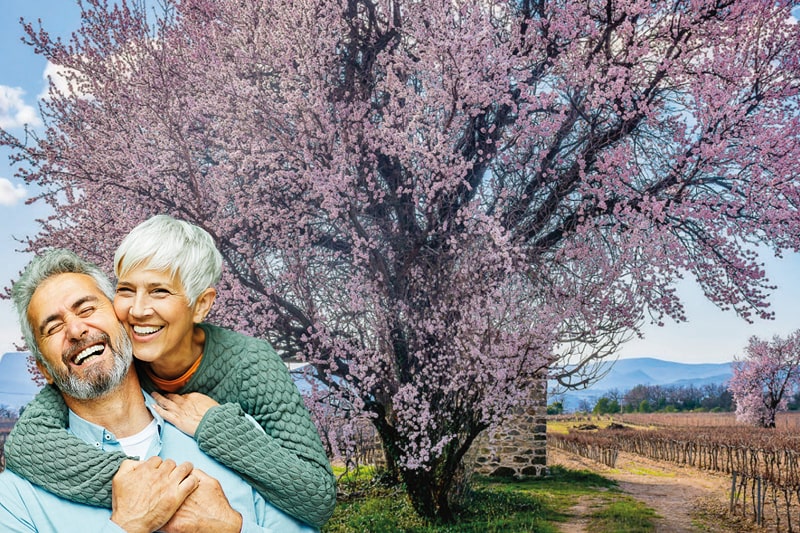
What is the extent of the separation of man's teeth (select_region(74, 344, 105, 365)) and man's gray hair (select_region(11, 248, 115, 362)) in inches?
6.5

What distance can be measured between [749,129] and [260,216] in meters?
5.41

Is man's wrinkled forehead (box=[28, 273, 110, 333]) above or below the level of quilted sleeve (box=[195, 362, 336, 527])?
above

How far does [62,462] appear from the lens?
2.22 metres

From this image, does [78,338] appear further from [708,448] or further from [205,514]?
[708,448]

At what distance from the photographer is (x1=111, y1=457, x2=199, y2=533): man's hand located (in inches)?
85.0

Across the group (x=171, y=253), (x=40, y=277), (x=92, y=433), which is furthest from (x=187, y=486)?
(x=40, y=277)

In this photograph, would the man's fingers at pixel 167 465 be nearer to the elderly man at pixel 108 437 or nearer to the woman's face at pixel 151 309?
the elderly man at pixel 108 437

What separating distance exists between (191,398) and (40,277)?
69cm

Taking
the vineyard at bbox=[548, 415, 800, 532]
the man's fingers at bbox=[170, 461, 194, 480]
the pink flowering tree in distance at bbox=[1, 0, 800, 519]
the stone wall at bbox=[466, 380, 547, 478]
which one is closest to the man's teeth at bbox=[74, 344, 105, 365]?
the man's fingers at bbox=[170, 461, 194, 480]

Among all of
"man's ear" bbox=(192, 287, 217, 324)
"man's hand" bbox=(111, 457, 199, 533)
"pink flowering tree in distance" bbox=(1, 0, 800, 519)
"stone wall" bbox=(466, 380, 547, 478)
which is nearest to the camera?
"man's hand" bbox=(111, 457, 199, 533)

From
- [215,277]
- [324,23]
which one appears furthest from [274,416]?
[324,23]

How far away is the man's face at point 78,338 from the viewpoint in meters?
2.37

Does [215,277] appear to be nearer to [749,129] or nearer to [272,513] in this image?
[272,513]

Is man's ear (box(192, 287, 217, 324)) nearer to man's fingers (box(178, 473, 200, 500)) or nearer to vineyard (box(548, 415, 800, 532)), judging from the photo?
man's fingers (box(178, 473, 200, 500))
